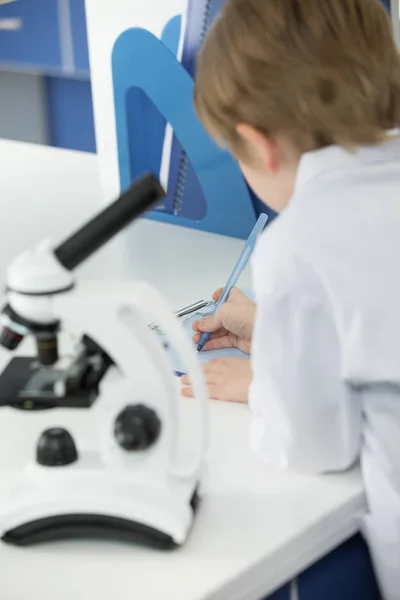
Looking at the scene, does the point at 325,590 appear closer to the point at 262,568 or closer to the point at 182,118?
the point at 262,568

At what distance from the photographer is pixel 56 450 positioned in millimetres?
697

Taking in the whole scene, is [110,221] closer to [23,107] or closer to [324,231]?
[324,231]

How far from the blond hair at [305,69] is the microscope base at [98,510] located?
34 centimetres

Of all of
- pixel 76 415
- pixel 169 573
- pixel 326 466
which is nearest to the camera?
pixel 169 573

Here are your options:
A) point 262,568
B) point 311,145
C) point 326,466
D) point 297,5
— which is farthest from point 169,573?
point 297,5

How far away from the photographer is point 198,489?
0.73 meters

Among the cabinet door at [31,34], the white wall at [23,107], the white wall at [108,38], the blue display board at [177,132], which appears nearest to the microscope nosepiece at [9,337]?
the blue display board at [177,132]

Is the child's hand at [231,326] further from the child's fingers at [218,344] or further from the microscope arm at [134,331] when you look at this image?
the microscope arm at [134,331]

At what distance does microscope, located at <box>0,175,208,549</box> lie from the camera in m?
0.65

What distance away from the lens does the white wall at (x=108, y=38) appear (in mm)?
1462

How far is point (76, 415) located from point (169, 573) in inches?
10.2

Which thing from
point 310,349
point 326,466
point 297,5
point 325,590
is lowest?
point 325,590

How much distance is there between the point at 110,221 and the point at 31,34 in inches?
80.0

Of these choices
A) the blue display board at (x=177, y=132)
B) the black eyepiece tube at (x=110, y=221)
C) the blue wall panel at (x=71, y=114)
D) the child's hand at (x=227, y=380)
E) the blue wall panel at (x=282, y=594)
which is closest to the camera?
the black eyepiece tube at (x=110, y=221)
